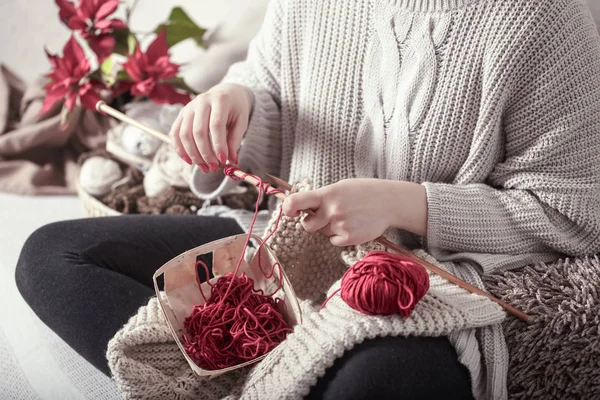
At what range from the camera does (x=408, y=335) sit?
0.73 metres

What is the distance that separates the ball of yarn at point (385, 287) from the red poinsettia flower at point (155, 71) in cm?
71

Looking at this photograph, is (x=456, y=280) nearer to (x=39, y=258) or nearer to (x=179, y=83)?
(x=39, y=258)

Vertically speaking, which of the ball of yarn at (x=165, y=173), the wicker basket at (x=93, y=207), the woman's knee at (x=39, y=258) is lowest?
the wicker basket at (x=93, y=207)

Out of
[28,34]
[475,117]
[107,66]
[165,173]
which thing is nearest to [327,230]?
[475,117]

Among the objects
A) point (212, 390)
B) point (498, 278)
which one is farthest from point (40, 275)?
point (498, 278)

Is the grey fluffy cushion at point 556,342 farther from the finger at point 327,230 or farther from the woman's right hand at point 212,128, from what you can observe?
the woman's right hand at point 212,128

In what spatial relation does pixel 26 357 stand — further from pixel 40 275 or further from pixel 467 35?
pixel 467 35

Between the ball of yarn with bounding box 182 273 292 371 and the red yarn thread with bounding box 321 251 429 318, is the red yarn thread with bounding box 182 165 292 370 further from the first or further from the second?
the red yarn thread with bounding box 321 251 429 318

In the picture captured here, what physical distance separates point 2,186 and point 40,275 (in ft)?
2.37

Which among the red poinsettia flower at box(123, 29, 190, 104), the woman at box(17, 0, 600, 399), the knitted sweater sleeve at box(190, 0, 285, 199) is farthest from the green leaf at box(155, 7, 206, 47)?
the woman at box(17, 0, 600, 399)

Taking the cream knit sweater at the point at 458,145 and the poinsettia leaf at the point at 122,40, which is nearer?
the cream knit sweater at the point at 458,145

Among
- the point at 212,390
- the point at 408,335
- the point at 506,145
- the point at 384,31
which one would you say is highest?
the point at 384,31

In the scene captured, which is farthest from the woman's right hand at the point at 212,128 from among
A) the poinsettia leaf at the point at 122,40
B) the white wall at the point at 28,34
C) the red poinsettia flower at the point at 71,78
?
the white wall at the point at 28,34

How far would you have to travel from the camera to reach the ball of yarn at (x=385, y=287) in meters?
0.71
